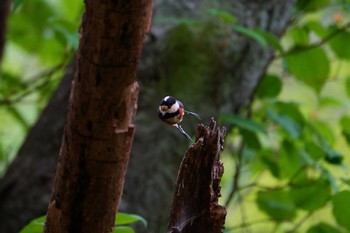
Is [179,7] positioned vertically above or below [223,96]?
above

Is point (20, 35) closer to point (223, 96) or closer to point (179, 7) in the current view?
point (179, 7)

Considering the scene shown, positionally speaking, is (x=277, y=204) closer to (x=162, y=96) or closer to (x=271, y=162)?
(x=271, y=162)

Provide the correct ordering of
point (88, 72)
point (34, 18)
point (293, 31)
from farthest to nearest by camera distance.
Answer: point (34, 18)
point (293, 31)
point (88, 72)

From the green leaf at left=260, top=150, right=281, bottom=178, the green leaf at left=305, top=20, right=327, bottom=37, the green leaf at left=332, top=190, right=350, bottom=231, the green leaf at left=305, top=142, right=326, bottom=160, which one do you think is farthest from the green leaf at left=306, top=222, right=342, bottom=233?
the green leaf at left=305, top=20, right=327, bottom=37

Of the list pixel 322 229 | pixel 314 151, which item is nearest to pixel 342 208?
pixel 322 229

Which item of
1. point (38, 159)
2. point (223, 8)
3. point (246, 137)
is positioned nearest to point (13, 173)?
point (38, 159)

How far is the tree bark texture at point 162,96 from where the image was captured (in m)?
1.44

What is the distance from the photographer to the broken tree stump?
2.55ft

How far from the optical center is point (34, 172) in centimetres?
144

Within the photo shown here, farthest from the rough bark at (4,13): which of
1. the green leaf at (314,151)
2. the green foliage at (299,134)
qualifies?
the green leaf at (314,151)

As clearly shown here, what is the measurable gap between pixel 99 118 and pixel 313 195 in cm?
78

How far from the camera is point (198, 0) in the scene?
1.64 meters

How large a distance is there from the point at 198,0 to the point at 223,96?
25cm

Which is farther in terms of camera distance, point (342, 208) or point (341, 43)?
point (341, 43)
